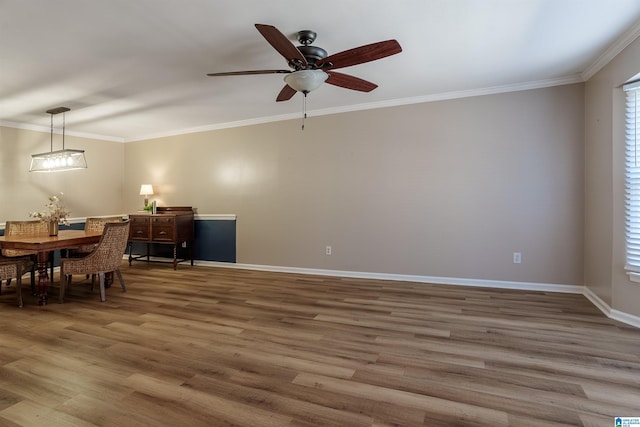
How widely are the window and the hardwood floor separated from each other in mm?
588

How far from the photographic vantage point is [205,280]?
15.1 ft

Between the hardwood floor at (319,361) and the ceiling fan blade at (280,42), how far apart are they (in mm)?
2078

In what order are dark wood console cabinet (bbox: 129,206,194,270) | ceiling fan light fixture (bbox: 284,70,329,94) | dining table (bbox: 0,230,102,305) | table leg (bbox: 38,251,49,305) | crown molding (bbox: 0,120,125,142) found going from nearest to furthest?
1. ceiling fan light fixture (bbox: 284,70,329,94)
2. dining table (bbox: 0,230,102,305)
3. table leg (bbox: 38,251,49,305)
4. crown molding (bbox: 0,120,125,142)
5. dark wood console cabinet (bbox: 129,206,194,270)

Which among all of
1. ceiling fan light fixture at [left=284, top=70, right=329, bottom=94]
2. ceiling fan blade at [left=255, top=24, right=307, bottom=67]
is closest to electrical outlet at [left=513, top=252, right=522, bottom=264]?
ceiling fan light fixture at [left=284, top=70, right=329, bottom=94]

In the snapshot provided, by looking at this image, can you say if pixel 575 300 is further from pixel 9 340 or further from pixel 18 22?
pixel 18 22

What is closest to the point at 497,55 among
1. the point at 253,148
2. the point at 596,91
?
the point at 596,91

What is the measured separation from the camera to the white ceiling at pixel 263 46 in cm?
225

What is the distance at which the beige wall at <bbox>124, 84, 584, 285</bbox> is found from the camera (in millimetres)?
3730

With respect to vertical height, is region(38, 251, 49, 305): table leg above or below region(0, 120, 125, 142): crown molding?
below

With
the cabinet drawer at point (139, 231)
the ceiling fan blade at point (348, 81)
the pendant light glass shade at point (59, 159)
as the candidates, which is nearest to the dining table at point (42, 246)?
the pendant light glass shade at point (59, 159)

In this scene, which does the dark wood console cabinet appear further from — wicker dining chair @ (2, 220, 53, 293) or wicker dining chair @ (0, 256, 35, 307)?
wicker dining chair @ (0, 256, 35, 307)

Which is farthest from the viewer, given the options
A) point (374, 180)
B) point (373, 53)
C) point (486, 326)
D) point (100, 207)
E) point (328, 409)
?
point (100, 207)

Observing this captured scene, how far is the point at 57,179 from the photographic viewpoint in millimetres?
5469

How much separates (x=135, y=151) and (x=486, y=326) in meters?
6.55
